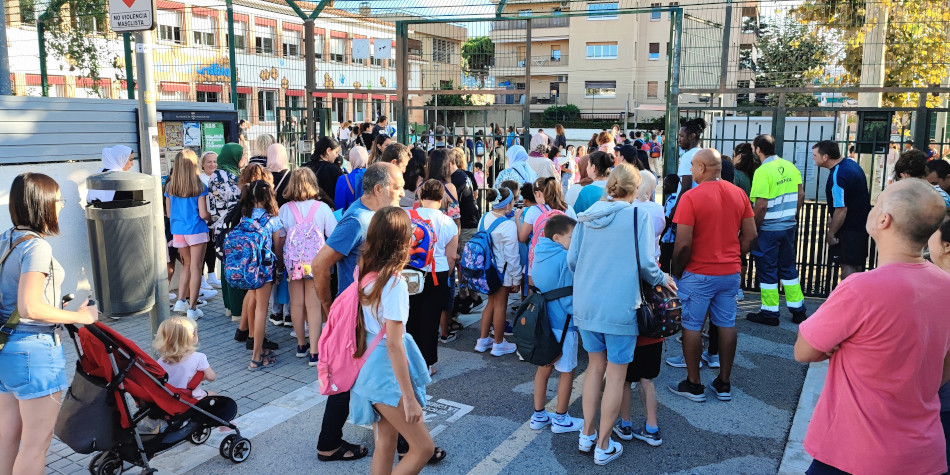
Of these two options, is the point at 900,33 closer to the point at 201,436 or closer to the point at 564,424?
the point at 564,424

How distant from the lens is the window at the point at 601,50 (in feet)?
161

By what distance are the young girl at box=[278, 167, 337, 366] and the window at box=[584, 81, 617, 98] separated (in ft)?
151

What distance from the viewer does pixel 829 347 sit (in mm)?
2666

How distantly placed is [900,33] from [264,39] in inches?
370

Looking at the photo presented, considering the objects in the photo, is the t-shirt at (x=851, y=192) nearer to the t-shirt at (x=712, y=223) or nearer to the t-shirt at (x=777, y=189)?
the t-shirt at (x=777, y=189)

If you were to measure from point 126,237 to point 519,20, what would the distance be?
645 centimetres

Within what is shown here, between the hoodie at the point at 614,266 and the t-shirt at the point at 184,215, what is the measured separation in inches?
183

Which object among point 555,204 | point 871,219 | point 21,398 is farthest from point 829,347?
point 21,398

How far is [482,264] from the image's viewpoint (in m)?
6.08

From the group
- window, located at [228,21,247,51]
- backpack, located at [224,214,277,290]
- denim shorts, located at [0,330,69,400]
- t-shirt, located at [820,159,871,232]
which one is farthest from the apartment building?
denim shorts, located at [0,330,69,400]

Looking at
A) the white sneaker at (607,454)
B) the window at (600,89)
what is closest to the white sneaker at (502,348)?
the white sneaker at (607,454)

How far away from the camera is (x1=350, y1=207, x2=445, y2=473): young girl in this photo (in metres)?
3.21

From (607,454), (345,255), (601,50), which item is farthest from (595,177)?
(601,50)

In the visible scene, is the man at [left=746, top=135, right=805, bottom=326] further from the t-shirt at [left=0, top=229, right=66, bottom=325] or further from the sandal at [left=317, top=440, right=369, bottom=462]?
the t-shirt at [left=0, top=229, right=66, bottom=325]
